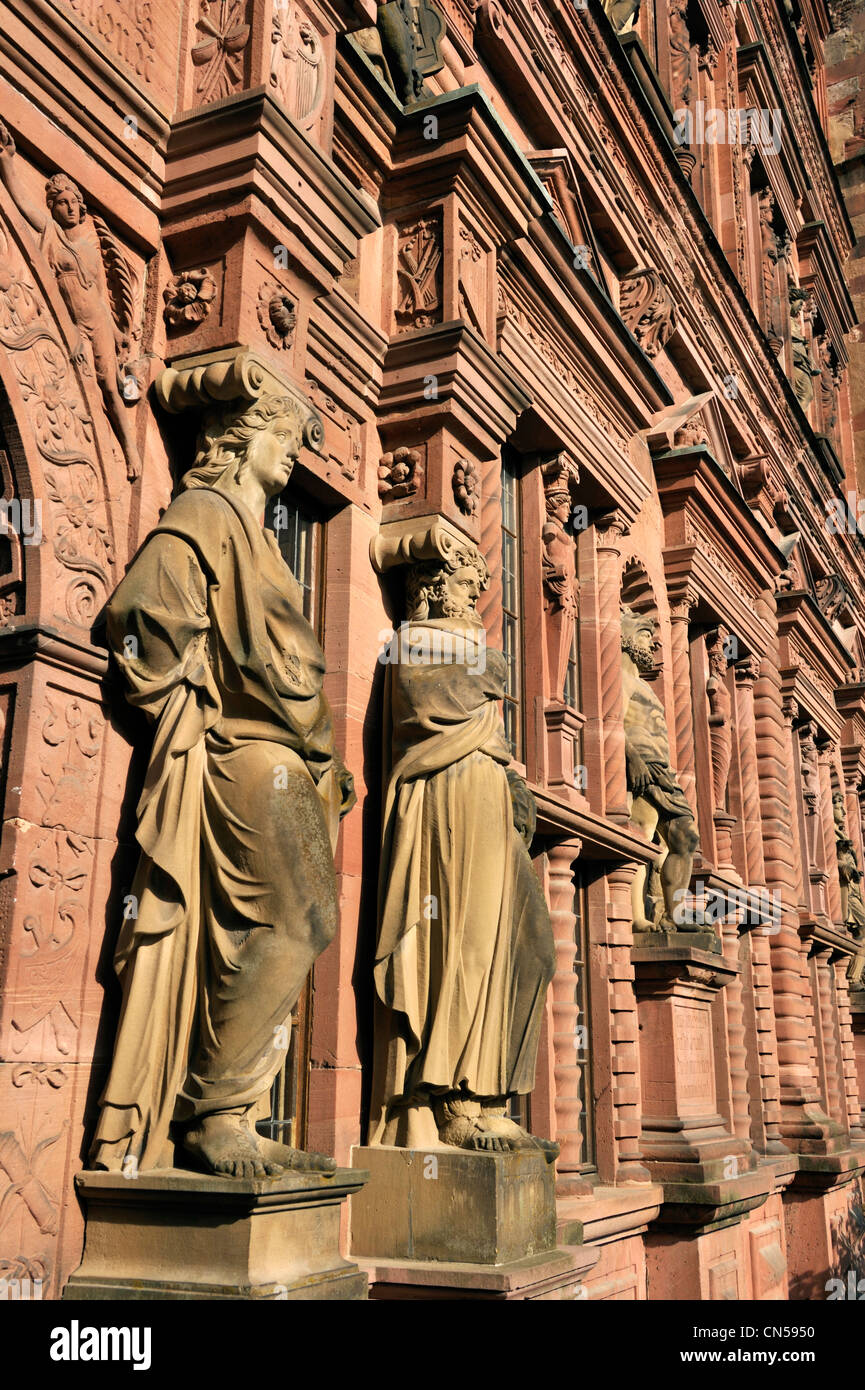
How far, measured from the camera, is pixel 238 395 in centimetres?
501

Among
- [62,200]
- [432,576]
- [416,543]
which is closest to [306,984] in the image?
[432,576]

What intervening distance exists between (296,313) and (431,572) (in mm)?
1578

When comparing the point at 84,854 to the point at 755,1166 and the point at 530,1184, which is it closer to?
the point at 530,1184

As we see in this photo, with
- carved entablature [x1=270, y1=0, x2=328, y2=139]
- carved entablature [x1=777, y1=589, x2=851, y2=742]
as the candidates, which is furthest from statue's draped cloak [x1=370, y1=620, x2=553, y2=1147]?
carved entablature [x1=777, y1=589, x2=851, y2=742]

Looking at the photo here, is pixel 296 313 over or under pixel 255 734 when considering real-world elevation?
over

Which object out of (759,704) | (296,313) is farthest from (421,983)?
(759,704)

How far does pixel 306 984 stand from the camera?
6.04m

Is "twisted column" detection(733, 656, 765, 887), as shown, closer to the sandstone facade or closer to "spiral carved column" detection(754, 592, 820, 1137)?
the sandstone facade

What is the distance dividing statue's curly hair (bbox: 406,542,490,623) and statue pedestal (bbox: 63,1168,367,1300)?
3059 millimetres

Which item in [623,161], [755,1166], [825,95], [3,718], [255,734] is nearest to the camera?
[3,718]

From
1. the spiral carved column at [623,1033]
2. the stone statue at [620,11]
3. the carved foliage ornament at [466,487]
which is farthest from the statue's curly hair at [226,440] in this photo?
the stone statue at [620,11]

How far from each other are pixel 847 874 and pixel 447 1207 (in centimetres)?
1619
